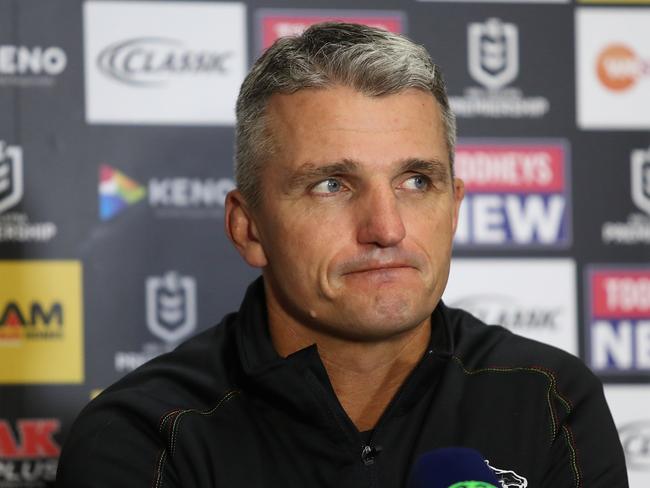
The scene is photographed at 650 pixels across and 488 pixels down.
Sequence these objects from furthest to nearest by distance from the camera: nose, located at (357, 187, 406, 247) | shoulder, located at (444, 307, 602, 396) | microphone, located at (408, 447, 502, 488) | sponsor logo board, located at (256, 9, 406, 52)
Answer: sponsor logo board, located at (256, 9, 406, 52) → shoulder, located at (444, 307, 602, 396) → nose, located at (357, 187, 406, 247) → microphone, located at (408, 447, 502, 488)

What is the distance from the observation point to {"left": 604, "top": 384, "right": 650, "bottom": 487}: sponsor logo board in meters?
2.71

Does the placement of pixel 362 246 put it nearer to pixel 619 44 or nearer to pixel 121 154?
pixel 121 154

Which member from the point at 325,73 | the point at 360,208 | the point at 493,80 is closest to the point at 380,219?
the point at 360,208

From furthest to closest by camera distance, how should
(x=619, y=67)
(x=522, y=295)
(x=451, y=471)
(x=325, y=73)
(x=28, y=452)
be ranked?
(x=619, y=67), (x=522, y=295), (x=28, y=452), (x=325, y=73), (x=451, y=471)

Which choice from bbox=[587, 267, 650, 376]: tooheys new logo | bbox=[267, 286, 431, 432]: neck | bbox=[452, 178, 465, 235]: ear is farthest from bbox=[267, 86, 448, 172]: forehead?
bbox=[587, 267, 650, 376]: tooheys new logo

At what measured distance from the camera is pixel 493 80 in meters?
2.72

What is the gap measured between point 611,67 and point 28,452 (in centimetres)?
184

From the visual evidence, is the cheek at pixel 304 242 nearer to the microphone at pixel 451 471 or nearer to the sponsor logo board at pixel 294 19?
the microphone at pixel 451 471

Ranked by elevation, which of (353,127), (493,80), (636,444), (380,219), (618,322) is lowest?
(636,444)

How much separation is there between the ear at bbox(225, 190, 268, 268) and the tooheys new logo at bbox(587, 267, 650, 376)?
1.44 meters

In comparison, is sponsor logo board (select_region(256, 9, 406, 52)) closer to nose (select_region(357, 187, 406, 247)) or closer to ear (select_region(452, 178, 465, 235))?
ear (select_region(452, 178, 465, 235))

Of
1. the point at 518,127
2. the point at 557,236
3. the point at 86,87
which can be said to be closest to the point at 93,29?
the point at 86,87

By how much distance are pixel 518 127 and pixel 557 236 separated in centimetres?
31

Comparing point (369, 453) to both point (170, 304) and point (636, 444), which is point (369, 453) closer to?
point (170, 304)
